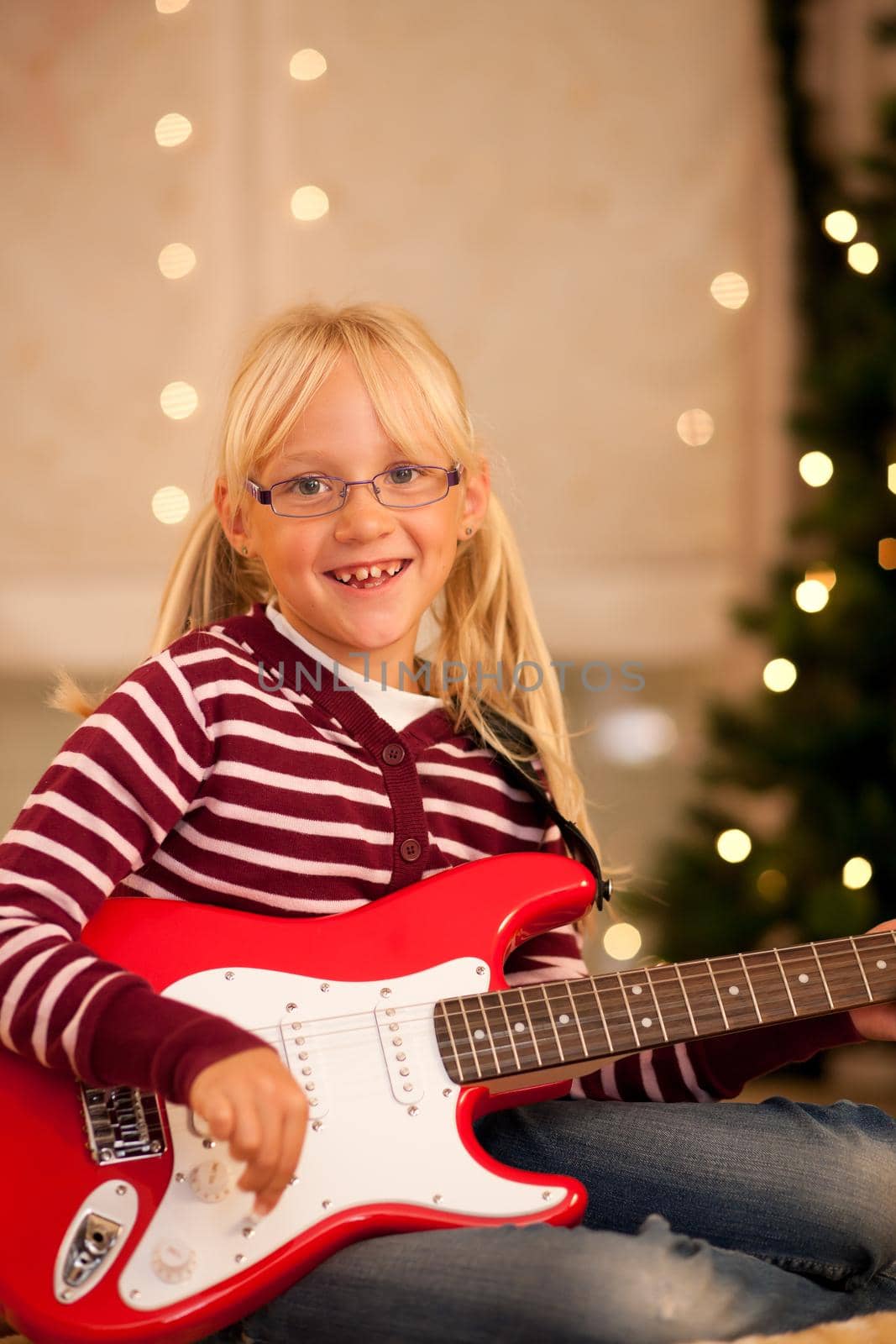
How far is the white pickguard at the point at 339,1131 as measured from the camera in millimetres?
836

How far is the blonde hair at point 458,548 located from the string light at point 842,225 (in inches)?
41.9

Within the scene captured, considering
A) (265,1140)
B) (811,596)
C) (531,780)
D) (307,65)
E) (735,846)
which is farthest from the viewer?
(307,65)

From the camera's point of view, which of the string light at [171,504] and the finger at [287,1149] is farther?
the string light at [171,504]

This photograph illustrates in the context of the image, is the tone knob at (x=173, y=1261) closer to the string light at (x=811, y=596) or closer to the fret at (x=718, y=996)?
the fret at (x=718, y=996)

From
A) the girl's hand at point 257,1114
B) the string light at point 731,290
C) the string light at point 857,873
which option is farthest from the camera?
the string light at point 731,290

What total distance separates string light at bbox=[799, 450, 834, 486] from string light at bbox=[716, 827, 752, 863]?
1.89ft

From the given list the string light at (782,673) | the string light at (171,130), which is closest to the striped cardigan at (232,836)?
the string light at (782,673)

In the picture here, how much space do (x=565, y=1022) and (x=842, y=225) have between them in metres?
1.58

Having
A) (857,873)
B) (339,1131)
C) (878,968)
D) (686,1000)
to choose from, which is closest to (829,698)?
(857,873)

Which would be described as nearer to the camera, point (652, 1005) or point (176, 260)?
point (652, 1005)

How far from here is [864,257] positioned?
6.66ft

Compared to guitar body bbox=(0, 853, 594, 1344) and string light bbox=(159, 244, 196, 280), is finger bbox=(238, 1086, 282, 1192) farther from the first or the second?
string light bbox=(159, 244, 196, 280)

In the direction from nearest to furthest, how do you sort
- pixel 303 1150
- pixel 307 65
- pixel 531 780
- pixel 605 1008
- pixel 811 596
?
pixel 303 1150 → pixel 605 1008 → pixel 531 780 → pixel 811 596 → pixel 307 65

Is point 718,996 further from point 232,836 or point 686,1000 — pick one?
point 232,836
